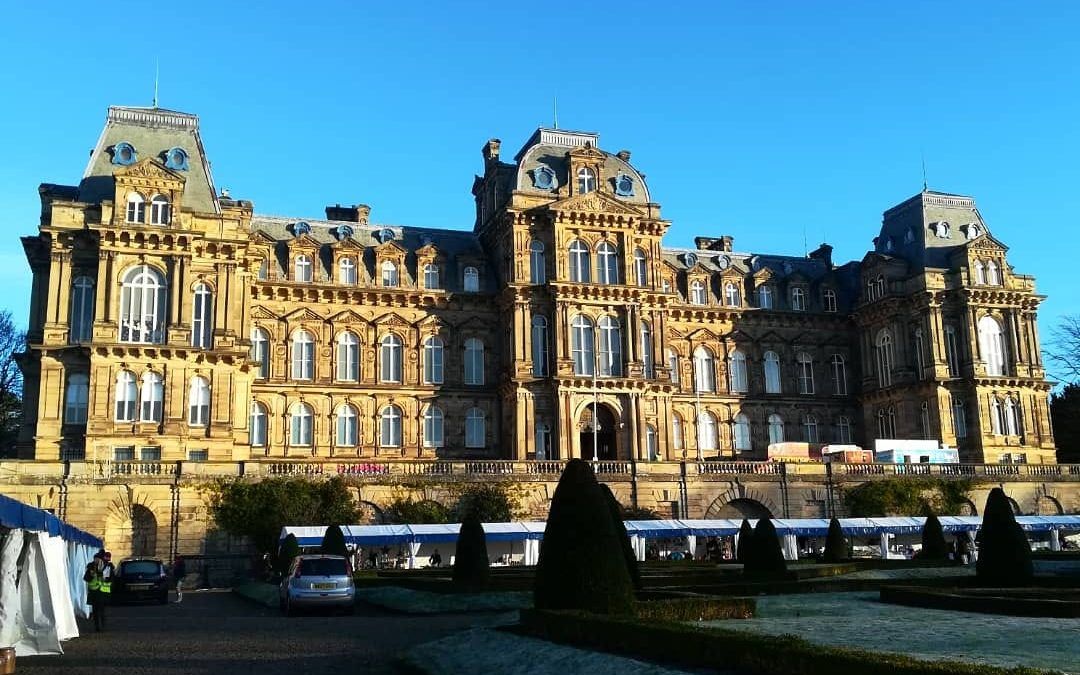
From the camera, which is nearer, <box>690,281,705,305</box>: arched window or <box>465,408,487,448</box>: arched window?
<box>465,408,487,448</box>: arched window

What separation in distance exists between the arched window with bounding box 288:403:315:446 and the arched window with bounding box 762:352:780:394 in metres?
32.3

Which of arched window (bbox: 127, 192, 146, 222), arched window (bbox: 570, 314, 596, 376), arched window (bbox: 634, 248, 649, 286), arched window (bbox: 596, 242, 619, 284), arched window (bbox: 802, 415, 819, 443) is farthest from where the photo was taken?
arched window (bbox: 802, 415, 819, 443)

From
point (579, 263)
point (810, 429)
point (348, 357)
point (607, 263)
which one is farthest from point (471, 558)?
point (810, 429)

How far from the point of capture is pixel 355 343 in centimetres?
6606

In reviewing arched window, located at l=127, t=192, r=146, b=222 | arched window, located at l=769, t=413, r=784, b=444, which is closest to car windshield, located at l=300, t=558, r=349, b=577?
arched window, located at l=127, t=192, r=146, b=222

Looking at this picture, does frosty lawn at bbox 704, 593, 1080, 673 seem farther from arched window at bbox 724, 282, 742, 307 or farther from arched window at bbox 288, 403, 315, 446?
arched window at bbox 724, 282, 742, 307

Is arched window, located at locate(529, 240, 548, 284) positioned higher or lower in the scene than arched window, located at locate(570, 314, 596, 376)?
higher

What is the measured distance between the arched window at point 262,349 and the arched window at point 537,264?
16536 mm

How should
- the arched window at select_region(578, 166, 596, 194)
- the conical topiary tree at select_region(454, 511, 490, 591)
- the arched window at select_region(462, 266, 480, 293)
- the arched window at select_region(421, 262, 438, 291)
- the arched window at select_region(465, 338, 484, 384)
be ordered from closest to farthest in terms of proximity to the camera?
the conical topiary tree at select_region(454, 511, 490, 591), the arched window at select_region(578, 166, 596, 194), the arched window at select_region(465, 338, 484, 384), the arched window at select_region(421, 262, 438, 291), the arched window at select_region(462, 266, 480, 293)

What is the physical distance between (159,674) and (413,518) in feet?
116

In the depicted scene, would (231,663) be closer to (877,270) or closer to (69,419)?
(69,419)

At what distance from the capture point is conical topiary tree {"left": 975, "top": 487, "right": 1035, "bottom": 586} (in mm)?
29844

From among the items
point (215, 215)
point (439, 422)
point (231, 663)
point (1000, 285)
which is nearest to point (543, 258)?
point (439, 422)

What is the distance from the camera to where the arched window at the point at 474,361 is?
2657 inches
